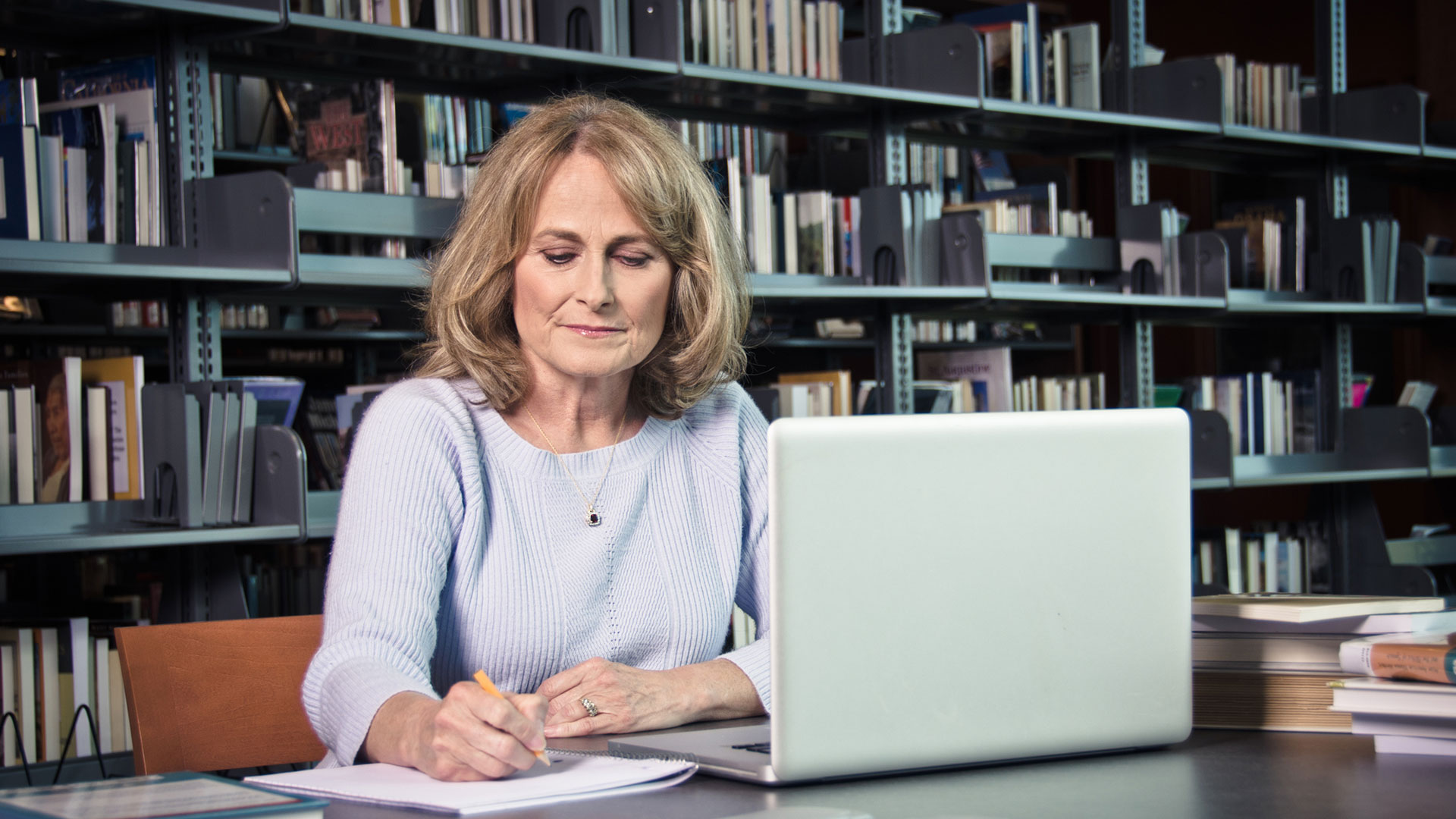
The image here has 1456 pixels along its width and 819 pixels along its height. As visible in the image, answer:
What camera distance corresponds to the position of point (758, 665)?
140cm

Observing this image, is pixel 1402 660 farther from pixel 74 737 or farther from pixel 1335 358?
pixel 1335 358

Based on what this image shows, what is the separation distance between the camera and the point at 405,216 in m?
2.66

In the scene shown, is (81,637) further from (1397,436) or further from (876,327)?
(1397,436)

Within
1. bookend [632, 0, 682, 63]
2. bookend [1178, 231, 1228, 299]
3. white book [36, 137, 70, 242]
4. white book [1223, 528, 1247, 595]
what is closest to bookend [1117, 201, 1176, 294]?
bookend [1178, 231, 1228, 299]

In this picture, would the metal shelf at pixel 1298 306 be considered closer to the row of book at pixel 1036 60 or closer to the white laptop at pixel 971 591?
the row of book at pixel 1036 60

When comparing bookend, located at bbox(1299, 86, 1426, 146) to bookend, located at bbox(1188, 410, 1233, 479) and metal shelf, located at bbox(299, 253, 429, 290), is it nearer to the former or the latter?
bookend, located at bbox(1188, 410, 1233, 479)

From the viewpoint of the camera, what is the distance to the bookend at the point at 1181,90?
386 cm

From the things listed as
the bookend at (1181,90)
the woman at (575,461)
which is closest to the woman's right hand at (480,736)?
the woman at (575,461)

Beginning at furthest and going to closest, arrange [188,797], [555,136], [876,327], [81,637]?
1. [876,327]
2. [81,637]
3. [555,136]
4. [188,797]

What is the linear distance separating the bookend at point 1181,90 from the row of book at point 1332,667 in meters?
2.80

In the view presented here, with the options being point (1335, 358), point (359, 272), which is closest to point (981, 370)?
point (1335, 358)

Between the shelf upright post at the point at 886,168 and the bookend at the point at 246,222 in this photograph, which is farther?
the shelf upright post at the point at 886,168

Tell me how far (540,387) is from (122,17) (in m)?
1.33

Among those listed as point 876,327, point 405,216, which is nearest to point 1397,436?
point 876,327
